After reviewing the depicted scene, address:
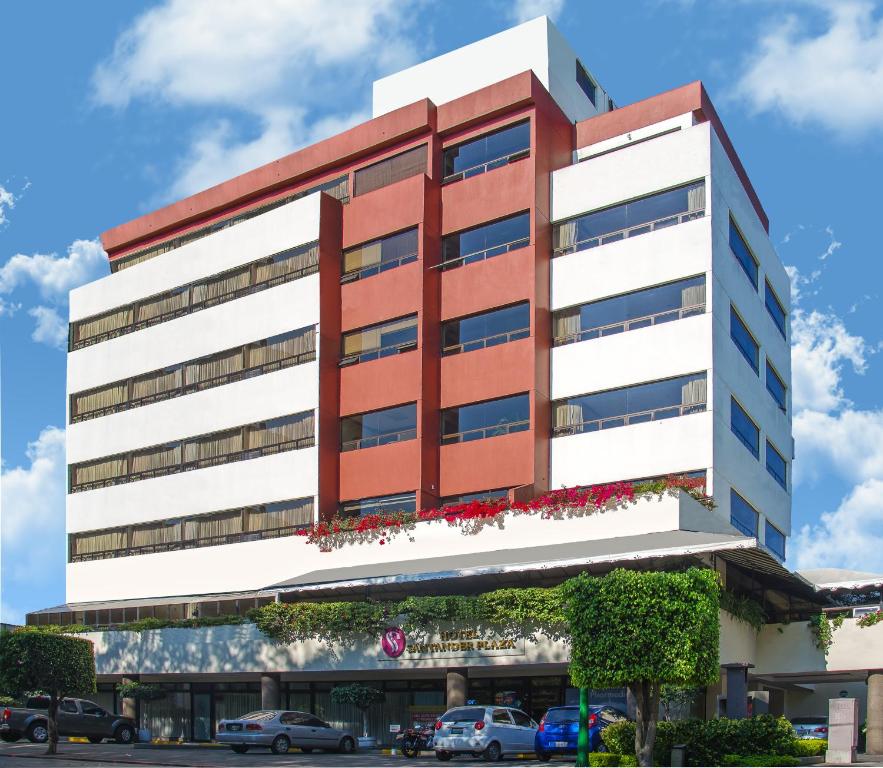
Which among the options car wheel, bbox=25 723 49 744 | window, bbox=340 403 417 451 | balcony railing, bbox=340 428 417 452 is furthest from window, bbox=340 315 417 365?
car wheel, bbox=25 723 49 744

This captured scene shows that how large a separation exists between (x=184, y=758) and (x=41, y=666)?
6.91m

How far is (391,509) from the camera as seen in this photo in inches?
2053

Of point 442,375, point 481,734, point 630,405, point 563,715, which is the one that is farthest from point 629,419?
point 481,734

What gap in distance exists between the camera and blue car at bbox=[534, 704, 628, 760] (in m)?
35.9

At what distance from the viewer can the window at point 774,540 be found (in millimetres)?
54575

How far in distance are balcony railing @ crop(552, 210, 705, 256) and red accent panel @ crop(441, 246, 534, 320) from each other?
1902mm

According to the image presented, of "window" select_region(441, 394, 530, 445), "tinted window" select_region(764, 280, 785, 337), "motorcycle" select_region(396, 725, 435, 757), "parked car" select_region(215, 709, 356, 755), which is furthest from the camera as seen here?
"tinted window" select_region(764, 280, 785, 337)

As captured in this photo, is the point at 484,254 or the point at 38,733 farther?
the point at 484,254

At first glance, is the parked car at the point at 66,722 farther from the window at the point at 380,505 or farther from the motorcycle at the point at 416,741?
the motorcycle at the point at 416,741

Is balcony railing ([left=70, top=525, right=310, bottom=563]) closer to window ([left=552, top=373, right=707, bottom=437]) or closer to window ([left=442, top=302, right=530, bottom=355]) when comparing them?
window ([left=442, top=302, right=530, bottom=355])

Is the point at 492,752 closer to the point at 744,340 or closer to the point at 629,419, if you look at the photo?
the point at 629,419

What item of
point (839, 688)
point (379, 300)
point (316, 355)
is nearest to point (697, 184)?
point (379, 300)

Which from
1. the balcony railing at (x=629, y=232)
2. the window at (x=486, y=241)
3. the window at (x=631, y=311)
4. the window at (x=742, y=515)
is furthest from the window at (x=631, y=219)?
the window at (x=742, y=515)

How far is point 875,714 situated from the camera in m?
41.8
